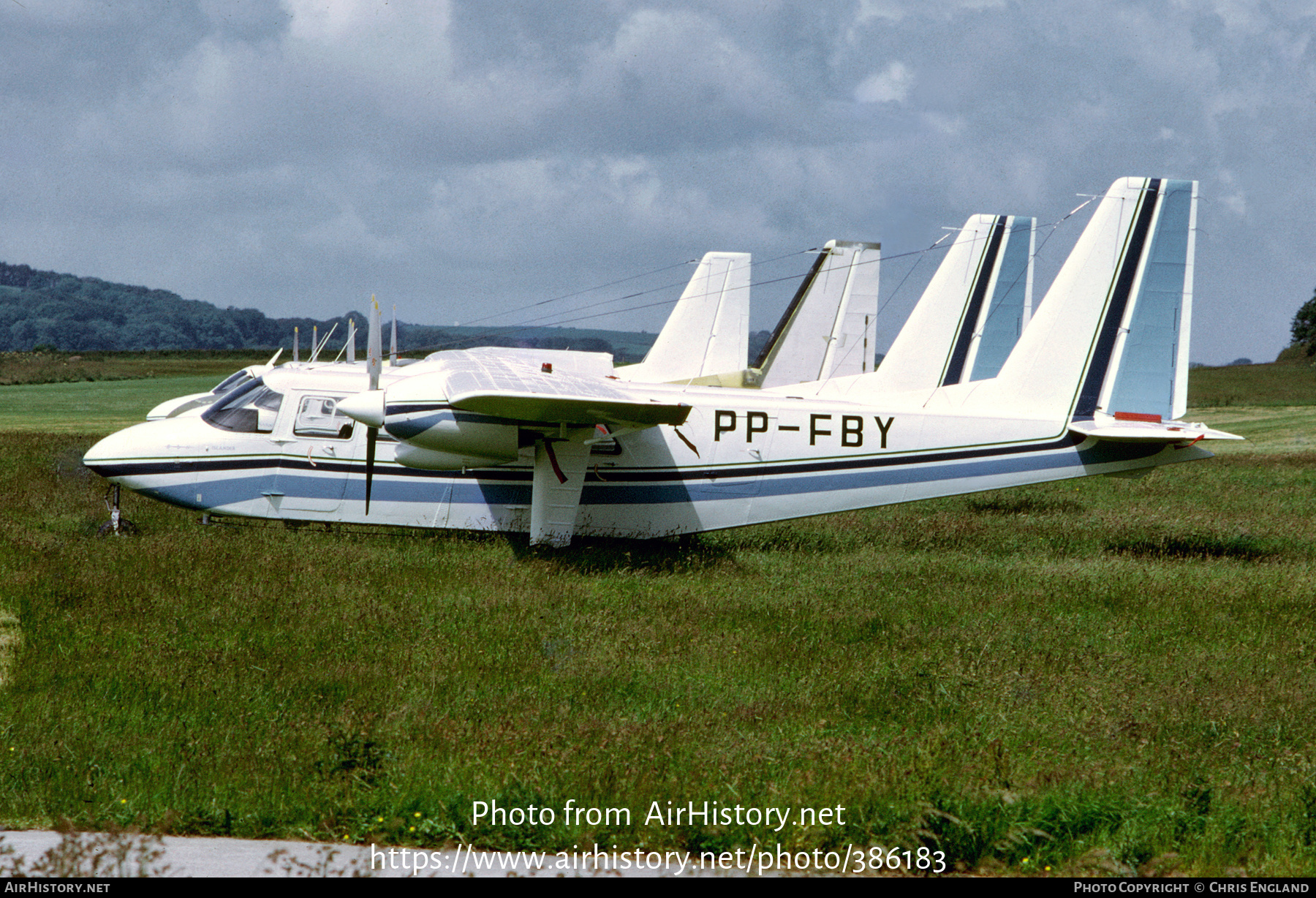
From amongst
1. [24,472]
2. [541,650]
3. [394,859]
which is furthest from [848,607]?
[24,472]

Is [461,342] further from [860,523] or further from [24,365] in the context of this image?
[24,365]

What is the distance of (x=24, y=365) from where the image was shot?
79750mm

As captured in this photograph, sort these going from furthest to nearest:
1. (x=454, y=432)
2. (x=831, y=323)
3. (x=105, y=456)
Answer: (x=831, y=323) → (x=105, y=456) → (x=454, y=432)

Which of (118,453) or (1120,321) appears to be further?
(1120,321)

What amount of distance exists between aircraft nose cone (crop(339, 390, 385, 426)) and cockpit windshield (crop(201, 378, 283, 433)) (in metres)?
2.24

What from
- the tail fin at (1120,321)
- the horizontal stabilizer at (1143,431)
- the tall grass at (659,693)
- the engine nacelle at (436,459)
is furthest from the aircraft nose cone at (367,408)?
the horizontal stabilizer at (1143,431)

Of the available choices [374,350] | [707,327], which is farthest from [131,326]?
[374,350]

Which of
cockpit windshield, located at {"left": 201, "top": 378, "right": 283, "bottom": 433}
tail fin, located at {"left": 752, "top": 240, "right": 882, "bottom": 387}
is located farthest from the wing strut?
tail fin, located at {"left": 752, "top": 240, "right": 882, "bottom": 387}

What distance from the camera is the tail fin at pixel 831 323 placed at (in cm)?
2770

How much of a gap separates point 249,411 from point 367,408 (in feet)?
9.08

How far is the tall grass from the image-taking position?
5.84m

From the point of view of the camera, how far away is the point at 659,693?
834 centimetres

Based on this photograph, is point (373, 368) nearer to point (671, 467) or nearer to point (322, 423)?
point (322, 423)

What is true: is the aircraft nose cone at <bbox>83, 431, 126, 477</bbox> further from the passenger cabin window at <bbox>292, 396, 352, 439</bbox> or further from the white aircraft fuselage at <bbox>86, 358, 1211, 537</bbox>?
the passenger cabin window at <bbox>292, 396, 352, 439</bbox>
